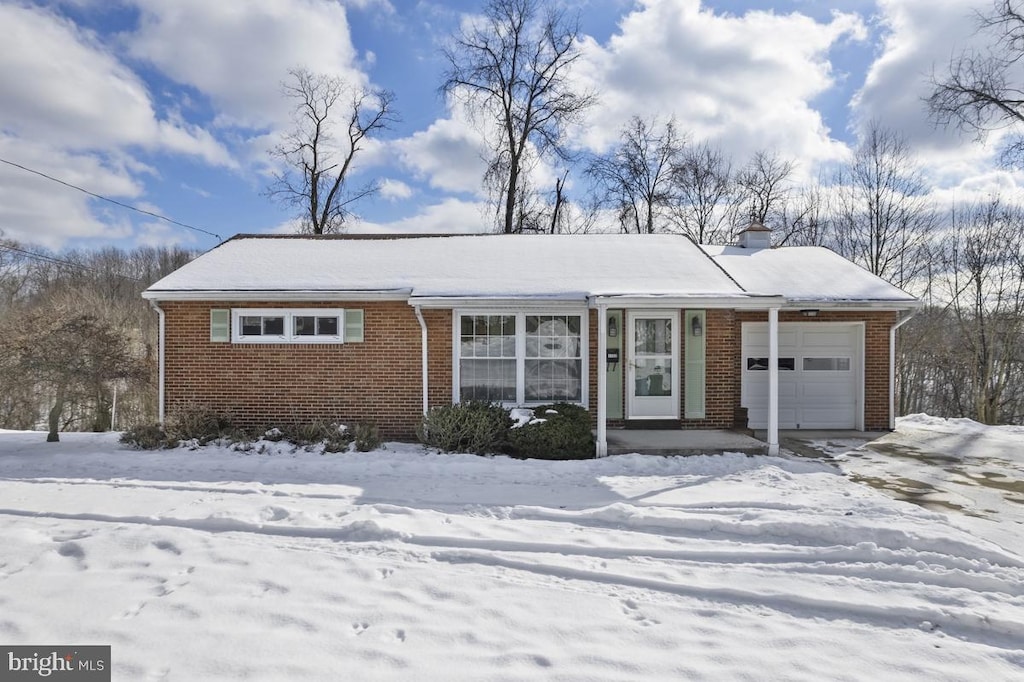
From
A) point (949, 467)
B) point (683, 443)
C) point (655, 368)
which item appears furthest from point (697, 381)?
point (949, 467)

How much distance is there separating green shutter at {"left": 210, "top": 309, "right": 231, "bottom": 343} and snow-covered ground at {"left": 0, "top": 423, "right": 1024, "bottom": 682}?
10.8ft

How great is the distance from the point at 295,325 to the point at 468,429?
12.5ft

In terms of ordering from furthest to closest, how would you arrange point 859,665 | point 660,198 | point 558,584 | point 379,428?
point 660,198
point 379,428
point 558,584
point 859,665

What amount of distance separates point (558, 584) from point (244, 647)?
2115mm

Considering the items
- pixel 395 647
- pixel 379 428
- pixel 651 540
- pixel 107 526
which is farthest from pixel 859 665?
pixel 379 428

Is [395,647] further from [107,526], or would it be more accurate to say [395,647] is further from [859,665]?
[107,526]

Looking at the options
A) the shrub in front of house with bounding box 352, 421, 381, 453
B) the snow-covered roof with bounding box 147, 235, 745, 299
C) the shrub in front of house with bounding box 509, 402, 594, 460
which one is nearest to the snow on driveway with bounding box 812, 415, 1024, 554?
the snow-covered roof with bounding box 147, 235, 745, 299

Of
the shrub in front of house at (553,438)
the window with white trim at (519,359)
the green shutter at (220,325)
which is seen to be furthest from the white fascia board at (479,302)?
the green shutter at (220,325)

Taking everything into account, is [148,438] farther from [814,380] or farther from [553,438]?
[814,380]

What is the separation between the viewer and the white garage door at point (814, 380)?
1033cm

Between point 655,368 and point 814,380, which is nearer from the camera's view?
point 655,368

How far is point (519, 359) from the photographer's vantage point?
912cm

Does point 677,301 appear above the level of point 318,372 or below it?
above

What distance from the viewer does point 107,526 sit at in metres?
4.85
